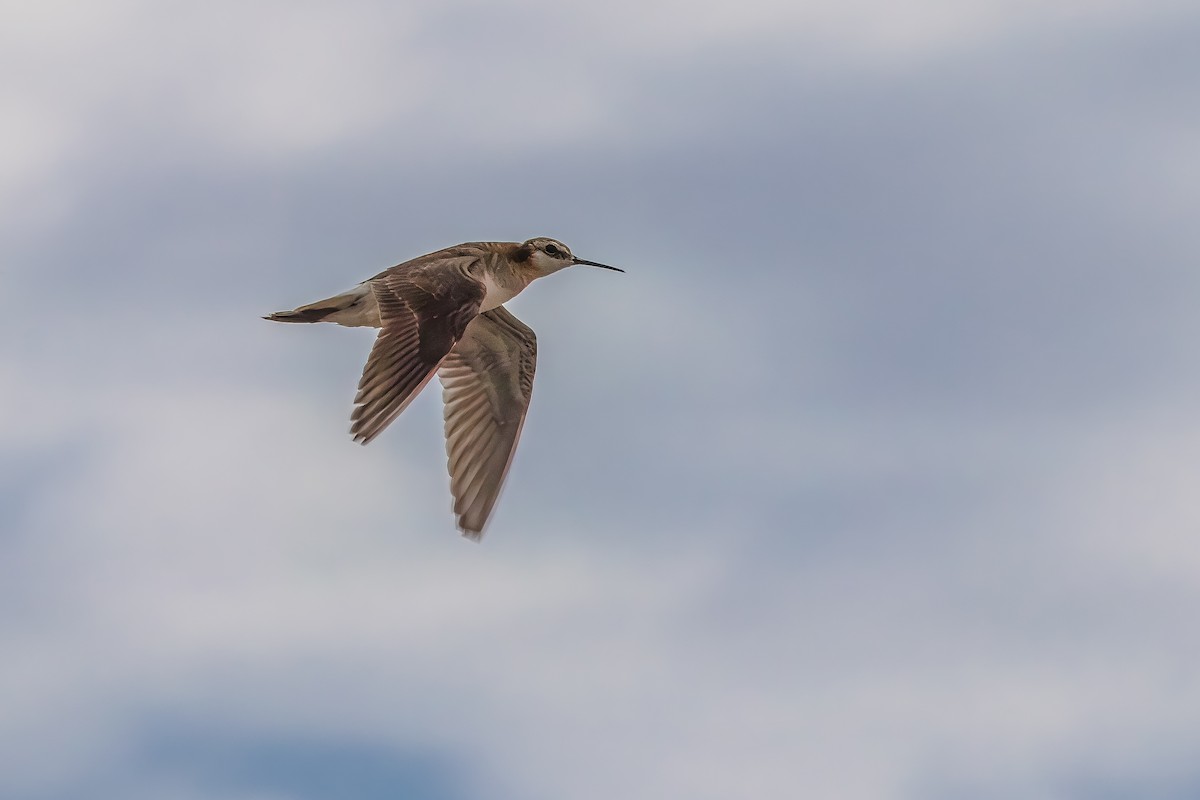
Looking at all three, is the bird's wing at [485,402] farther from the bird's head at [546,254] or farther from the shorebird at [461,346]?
the bird's head at [546,254]

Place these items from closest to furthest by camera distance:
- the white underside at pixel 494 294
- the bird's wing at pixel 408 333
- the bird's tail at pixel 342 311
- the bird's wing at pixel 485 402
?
1. the bird's wing at pixel 408 333
2. the bird's tail at pixel 342 311
3. the bird's wing at pixel 485 402
4. the white underside at pixel 494 294

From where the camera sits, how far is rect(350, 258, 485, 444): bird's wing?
17.2m

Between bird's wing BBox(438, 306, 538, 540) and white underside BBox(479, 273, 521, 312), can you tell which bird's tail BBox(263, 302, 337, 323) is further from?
bird's wing BBox(438, 306, 538, 540)

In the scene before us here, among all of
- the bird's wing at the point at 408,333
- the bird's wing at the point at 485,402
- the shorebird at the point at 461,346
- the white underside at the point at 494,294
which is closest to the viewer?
the bird's wing at the point at 408,333

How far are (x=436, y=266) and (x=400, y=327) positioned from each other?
2277 mm

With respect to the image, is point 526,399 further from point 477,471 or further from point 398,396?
point 398,396

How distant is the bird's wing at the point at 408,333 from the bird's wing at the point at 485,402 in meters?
2.71

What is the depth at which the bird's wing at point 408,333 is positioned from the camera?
17172 mm

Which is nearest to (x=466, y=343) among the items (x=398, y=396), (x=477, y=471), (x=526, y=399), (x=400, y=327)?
(x=526, y=399)

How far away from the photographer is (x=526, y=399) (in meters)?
23.3

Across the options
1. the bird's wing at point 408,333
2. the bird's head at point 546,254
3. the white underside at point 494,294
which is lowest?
the bird's wing at point 408,333

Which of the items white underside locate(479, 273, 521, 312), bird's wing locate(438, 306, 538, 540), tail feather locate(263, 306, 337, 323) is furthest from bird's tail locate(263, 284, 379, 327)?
bird's wing locate(438, 306, 538, 540)

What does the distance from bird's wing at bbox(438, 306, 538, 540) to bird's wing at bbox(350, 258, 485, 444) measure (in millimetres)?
2709

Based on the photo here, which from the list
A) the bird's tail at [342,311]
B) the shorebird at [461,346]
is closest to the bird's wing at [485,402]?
the shorebird at [461,346]
